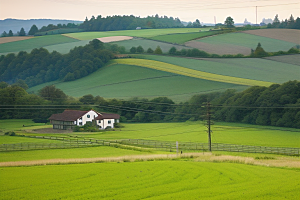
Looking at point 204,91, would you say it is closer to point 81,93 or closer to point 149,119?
point 149,119

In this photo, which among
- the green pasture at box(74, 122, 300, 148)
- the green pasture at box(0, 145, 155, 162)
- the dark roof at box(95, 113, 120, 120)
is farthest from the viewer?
the dark roof at box(95, 113, 120, 120)

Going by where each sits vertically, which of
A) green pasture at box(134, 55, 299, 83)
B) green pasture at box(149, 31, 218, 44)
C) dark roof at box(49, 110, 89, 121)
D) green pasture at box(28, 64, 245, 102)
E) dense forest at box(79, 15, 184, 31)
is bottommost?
dark roof at box(49, 110, 89, 121)

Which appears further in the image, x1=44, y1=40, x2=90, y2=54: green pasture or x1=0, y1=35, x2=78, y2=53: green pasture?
x1=0, y1=35, x2=78, y2=53: green pasture

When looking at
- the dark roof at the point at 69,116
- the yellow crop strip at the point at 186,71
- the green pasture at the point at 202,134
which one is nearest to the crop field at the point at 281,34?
the yellow crop strip at the point at 186,71

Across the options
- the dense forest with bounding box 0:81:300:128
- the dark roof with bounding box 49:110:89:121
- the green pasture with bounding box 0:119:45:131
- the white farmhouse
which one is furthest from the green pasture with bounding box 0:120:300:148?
the dark roof with bounding box 49:110:89:121

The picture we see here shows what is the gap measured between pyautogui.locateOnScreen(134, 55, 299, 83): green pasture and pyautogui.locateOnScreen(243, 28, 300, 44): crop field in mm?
17641

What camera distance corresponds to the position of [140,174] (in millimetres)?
27219

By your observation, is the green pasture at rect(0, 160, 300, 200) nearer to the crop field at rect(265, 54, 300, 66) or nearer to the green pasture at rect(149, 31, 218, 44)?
the crop field at rect(265, 54, 300, 66)

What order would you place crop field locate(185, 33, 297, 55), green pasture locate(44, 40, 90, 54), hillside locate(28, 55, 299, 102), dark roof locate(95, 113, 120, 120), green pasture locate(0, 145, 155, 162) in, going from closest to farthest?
green pasture locate(0, 145, 155, 162), dark roof locate(95, 113, 120, 120), hillside locate(28, 55, 299, 102), crop field locate(185, 33, 297, 55), green pasture locate(44, 40, 90, 54)

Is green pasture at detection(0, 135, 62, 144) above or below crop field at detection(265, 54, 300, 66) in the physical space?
below

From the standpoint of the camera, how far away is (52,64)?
11544 cm

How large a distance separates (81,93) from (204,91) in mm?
27876

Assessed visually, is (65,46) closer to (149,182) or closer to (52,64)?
(52,64)

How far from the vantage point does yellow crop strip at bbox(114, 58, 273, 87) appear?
84.7 m
